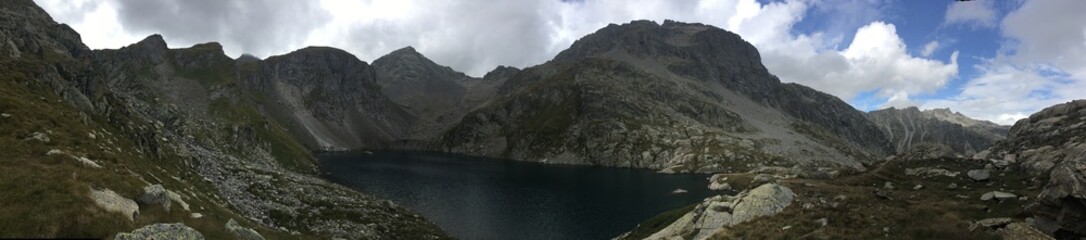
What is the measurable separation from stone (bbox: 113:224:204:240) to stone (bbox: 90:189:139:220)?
4.04 metres

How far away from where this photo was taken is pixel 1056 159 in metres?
47.7

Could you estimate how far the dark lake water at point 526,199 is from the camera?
8000 centimetres

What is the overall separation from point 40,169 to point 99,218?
10.4 meters

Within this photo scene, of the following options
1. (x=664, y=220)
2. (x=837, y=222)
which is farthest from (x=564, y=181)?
(x=837, y=222)

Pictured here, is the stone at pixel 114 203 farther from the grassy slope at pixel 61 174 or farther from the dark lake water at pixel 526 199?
the dark lake water at pixel 526 199

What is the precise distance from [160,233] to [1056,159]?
67.5 metres

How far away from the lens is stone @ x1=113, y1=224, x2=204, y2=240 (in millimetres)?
20641

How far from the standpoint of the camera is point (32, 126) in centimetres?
3731

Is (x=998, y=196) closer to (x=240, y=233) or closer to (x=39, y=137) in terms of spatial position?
(x=240, y=233)

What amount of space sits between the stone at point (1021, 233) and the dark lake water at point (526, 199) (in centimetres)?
5189

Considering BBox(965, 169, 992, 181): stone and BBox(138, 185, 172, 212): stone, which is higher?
BBox(965, 169, 992, 181): stone

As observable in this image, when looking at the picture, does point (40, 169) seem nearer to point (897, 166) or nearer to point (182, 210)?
point (182, 210)

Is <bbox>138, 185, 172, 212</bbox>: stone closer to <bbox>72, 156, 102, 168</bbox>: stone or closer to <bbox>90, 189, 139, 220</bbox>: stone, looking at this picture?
<bbox>90, 189, 139, 220</bbox>: stone

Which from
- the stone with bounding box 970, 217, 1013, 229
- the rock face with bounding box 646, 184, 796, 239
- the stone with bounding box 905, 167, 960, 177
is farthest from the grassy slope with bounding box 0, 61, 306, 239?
the stone with bounding box 905, 167, 960, 177
